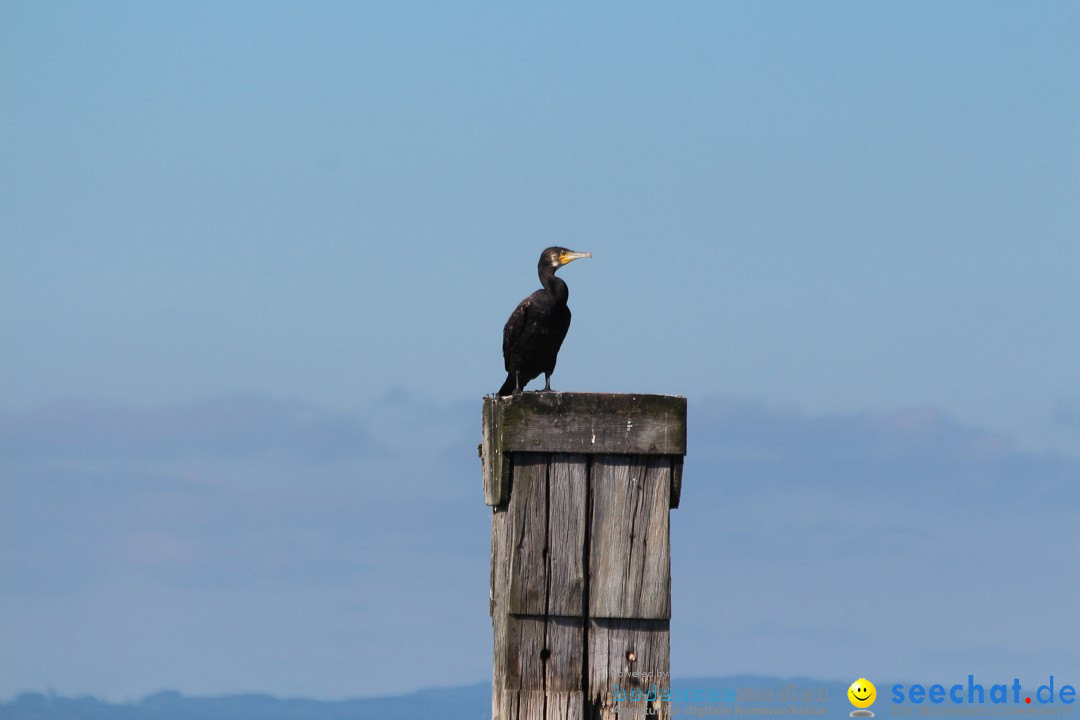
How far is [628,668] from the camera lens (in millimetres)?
3473

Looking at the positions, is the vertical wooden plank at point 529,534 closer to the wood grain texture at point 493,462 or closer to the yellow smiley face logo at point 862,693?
the wood grain texture at point 493,462

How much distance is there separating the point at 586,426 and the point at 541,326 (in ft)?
16.8

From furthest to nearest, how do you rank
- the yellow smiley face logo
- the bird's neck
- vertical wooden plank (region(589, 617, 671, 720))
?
the bird's neck < the yellow smiley face logo < vertical wooden plank (region(589, 617, 671, 720))

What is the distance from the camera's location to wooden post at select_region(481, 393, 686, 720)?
3471 mm

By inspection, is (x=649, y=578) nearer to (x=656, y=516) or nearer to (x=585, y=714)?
(x=656, y=516)

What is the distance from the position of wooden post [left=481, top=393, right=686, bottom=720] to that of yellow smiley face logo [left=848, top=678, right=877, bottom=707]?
2430mm

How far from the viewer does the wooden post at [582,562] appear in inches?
137

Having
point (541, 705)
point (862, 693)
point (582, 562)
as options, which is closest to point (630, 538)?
point (582, 562)

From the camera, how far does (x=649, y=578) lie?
347cm

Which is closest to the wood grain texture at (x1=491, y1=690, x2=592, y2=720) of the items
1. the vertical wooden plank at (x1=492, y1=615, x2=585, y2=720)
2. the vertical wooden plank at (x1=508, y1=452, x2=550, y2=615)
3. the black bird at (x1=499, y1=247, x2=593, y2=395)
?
the vertical wooden plank at (x1=492, y1=615, x2=585, y2=720)

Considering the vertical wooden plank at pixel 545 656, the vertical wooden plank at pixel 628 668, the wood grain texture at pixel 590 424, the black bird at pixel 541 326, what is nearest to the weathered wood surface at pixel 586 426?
the wood grain texture at pixel 590 424

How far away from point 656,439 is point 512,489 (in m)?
0.42

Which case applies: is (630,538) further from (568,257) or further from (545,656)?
(568,257)

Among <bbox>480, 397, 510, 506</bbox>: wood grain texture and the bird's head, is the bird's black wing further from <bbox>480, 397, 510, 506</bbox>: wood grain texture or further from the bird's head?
<bbox>480, 397, 510, 506</bbox>: wood grain texture
